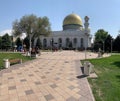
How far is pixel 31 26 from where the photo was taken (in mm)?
48438

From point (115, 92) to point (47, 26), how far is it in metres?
45.8

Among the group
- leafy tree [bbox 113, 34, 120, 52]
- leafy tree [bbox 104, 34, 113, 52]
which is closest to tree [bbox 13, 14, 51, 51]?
leafy tree [bbox 104, 34, 113, 52]

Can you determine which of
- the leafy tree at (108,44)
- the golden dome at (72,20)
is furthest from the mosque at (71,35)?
the leafy tree at (108,44)

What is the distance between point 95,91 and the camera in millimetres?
6828

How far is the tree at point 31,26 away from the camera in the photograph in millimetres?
48156

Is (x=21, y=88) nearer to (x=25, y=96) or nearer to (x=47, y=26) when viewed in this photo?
(x=25, y=96)

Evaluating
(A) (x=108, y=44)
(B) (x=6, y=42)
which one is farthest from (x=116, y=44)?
(B) (x=6, y=42)

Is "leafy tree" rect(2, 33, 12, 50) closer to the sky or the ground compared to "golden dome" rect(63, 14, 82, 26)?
closer to the ground

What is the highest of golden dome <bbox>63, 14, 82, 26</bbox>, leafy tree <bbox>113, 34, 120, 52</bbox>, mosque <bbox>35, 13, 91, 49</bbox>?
golden dome <bbox>63, 14, 82, 26</bbox>

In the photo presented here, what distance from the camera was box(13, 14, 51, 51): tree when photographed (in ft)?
158

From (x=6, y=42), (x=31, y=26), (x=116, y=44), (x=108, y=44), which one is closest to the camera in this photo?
(x=31, y=26)

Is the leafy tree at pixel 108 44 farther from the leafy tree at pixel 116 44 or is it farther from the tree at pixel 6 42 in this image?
the tree at pixel 6 42

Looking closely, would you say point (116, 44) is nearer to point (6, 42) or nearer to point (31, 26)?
point (31, 26)

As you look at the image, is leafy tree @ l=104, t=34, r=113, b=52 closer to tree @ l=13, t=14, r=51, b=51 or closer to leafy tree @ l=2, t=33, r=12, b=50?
tree @ l=13, t=14, r=51, b=51
